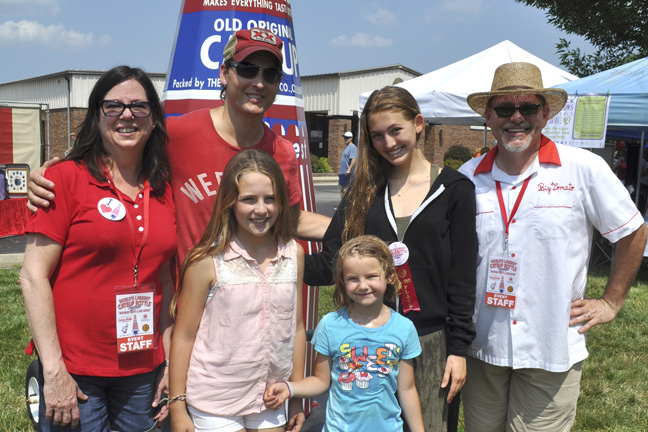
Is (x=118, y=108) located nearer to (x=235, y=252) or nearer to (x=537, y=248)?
(x=235, y=252)

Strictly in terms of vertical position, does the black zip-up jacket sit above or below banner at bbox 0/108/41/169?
below

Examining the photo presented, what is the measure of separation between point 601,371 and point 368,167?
363 centimetres

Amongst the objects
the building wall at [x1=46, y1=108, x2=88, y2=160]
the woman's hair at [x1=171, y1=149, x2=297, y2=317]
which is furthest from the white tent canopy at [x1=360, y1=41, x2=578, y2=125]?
the building wall at [x1=46, y1=108, x2=88, y2=160]

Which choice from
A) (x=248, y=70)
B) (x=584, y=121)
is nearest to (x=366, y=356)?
(x=248, y=70)

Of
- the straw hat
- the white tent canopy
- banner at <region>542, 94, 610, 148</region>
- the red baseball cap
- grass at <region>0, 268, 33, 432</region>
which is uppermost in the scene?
the white tent canopy

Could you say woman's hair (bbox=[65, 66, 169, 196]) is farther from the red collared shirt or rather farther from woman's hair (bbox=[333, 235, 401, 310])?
woman's hair (bbox=[333, 235, 401, 310])

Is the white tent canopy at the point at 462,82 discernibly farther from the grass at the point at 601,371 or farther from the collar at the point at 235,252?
the collar at the point at 235,252

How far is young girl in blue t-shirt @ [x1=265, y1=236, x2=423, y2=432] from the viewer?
2.10 metres

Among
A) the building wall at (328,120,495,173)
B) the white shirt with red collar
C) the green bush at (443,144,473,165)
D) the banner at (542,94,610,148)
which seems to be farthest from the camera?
the green bush at (443,144,473,165)

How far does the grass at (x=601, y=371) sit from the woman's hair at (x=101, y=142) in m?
2.54

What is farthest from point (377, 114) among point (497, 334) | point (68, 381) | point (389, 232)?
point (68, 381)

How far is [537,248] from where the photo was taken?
7.62 ft

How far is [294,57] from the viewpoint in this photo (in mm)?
3395

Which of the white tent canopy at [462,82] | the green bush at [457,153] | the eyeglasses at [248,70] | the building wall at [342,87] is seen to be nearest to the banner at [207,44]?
the eyeglasses at [248,70]
